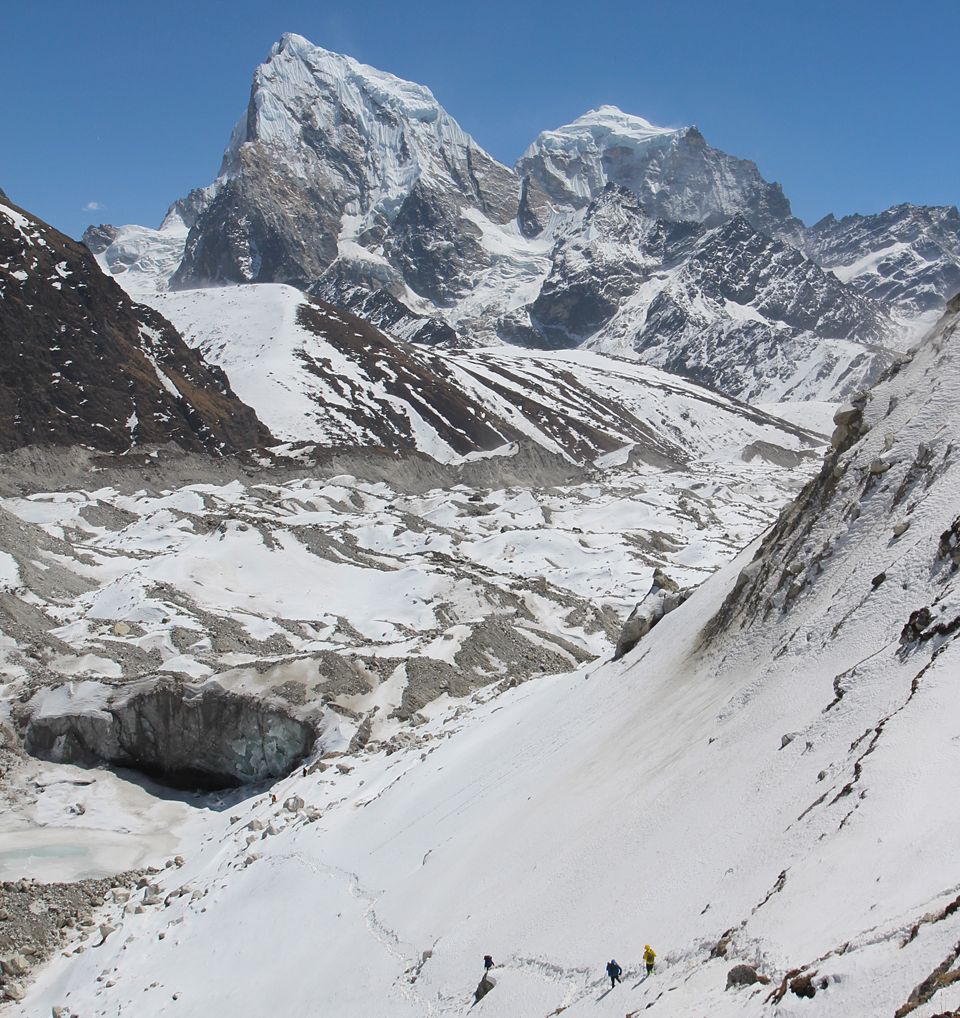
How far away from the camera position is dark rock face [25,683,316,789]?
3184 centimetres

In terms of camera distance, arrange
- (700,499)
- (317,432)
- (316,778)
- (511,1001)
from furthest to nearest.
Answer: (317,432) → (700,499) → (316,778) → (511,1001)

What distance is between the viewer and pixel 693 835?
1138cm

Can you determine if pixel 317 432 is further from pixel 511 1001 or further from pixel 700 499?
pixel 511 1001

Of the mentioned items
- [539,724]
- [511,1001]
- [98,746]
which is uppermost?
[539,724]

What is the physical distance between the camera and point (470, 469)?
390 feet

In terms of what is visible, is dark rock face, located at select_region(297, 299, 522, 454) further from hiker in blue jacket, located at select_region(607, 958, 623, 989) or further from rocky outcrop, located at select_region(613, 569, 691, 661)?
hiker in blue jacket, located at select_region(607, 958, 623, 989)

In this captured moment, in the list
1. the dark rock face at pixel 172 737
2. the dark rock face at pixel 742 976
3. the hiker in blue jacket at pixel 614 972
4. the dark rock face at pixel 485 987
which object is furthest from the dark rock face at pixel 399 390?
the dark rock face at pixel 742 976

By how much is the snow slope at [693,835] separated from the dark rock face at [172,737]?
25.3 feet

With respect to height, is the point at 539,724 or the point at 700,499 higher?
the point at 700,499

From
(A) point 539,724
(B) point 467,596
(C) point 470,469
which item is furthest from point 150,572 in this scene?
(C) point 470,469

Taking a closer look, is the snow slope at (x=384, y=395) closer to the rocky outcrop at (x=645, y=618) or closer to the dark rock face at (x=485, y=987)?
the rocky outcrop at (x=645, y=618)

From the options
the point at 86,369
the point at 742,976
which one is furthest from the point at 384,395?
the point at 742,976

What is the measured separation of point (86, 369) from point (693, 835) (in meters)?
112

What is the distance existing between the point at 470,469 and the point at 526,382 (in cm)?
7722
